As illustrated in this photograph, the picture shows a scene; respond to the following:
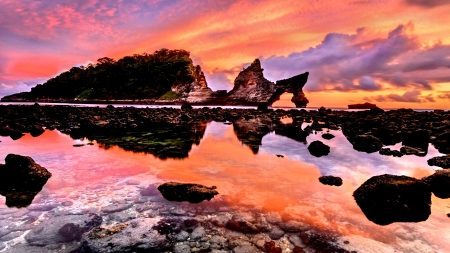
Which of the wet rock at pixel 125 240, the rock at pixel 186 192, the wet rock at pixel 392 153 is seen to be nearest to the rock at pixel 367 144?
Answer: the wet rock at pixel 392 153

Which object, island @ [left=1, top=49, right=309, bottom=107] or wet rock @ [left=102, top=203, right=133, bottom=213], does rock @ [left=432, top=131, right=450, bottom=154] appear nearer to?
wet rock @ [left=102, top=203, right=133, bottom=213]

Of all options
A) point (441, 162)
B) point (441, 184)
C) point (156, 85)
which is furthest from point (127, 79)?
point (441, 184)

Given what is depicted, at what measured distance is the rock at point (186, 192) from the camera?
555cm

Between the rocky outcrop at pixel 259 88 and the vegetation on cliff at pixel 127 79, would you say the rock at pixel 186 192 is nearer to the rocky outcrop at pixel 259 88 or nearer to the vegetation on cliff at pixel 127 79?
the rocky outcrop at pixel 259 88

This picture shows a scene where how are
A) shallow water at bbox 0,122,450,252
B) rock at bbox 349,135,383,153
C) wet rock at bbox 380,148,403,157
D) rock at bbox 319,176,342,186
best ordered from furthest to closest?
rock at bbox 349,135,383,153
wet rock at bbox 380,148,403,157
rock at bbox 319,176,342,186
shallow water at bbox 0,122,450,252

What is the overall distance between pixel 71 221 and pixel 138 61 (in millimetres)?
151291

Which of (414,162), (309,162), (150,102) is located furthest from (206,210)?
(150,102)

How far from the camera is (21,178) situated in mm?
6277

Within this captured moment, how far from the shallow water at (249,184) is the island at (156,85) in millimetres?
73133

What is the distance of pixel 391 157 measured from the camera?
10195mm

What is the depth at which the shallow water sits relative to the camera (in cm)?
437

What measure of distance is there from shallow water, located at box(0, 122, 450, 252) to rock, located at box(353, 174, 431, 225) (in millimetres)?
183

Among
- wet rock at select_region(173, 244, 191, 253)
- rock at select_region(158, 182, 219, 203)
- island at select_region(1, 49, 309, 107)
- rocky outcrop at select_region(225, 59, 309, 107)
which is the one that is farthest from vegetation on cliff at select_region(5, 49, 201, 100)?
wet rock at select_region(173, 244, 191, 253)

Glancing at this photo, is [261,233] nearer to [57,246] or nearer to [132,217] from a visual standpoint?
[132,217]
